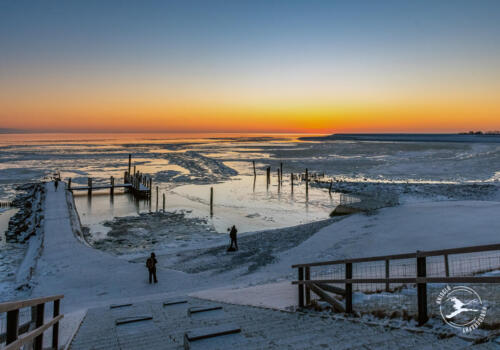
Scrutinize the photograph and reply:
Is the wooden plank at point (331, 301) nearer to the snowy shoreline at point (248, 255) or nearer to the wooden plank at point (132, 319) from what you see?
the snowy shoreline at point (248, 255)

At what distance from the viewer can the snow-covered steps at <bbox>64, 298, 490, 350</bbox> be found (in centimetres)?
426

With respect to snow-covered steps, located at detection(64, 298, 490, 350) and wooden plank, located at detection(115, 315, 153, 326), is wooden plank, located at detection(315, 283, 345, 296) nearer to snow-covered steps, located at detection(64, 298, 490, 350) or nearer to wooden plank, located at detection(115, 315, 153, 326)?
snow-covered steps, located at detection(64, 298, 490, 350)

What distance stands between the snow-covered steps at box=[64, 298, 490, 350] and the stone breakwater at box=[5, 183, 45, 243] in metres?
17.6

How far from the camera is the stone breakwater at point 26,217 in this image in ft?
71.1

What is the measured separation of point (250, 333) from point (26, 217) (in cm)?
2632

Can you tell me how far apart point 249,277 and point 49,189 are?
2708cm

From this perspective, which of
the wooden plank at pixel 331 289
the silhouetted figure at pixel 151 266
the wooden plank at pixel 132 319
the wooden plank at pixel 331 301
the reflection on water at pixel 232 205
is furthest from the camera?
the reflection on water at pixel 232 205

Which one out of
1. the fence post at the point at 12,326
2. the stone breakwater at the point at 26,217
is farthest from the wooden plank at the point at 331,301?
the stone breakwater at the point at 26,217

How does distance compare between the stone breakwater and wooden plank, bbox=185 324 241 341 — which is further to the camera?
the stone breakwater

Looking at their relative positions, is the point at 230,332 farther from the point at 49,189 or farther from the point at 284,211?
the point at 49,189

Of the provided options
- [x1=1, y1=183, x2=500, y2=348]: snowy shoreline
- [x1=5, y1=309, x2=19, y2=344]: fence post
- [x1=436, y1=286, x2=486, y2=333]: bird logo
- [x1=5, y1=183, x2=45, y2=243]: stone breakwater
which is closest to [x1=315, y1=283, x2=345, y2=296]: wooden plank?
[x1=436, y1=286, x2=486, y2=333]: bird logo

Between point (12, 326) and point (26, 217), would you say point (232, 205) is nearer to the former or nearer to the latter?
point (26, 217)

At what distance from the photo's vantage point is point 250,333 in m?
5.24

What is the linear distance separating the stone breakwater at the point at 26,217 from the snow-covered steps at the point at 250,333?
694 inches
